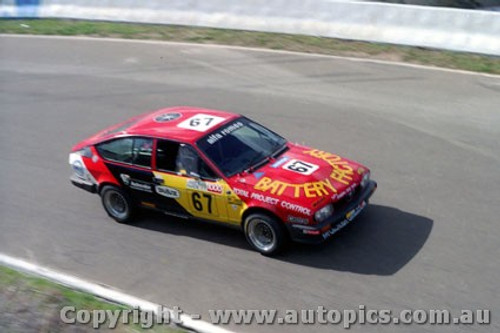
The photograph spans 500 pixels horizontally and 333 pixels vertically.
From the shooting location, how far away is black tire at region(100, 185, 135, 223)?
867 centimetres

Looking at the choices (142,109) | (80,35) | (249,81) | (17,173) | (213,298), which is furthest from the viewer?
(80,35)

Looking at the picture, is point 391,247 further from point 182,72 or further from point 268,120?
point 182,72

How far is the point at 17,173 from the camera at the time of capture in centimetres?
1055

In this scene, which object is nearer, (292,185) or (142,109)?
(292,185)

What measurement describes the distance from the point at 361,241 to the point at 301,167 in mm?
1154

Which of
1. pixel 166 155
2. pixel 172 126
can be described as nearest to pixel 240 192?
pixel 166 155

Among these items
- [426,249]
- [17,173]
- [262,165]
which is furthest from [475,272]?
[17,173]

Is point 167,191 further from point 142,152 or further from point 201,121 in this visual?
point 201,121

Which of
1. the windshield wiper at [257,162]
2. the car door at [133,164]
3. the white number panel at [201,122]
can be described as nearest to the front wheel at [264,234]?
the windshield wiper at [257,162]

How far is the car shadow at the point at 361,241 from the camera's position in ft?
23.9

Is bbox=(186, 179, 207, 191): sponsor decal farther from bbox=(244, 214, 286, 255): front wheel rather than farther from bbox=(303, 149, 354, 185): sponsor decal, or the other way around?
bbox=(303, 149, 354, 185): sponsor decal

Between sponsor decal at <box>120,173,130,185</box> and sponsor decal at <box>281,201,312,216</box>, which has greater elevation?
sponsor decal at <box>281,201,312,216</box>

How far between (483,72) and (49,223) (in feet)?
30.5

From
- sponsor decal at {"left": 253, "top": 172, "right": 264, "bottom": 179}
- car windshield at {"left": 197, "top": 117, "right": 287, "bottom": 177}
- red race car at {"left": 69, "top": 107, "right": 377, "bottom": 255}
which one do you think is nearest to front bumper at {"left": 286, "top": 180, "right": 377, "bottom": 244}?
red race car at {"left": 69, "top": 107, "right": 377, "bottom": 255}
